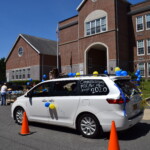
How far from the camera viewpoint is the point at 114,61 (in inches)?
914

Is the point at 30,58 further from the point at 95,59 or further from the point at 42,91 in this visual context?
the point at 42,91

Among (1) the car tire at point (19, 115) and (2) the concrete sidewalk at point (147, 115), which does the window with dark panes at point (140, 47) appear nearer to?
(2) the concrete sidewalk at point (147, 115)

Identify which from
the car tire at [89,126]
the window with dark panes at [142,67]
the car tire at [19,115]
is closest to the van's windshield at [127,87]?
the car tire at [89,126]

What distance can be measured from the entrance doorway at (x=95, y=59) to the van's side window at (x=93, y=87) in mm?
20292

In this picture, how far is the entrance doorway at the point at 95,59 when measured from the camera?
87.8 ft

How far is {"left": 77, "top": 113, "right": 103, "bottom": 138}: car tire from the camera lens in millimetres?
5441

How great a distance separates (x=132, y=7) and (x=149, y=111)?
19282 millimetres

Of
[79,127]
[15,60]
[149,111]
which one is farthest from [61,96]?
[15,60]

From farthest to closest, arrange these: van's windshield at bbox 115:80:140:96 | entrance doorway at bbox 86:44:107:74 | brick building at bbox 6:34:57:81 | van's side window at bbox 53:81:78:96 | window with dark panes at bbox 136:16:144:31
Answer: brick building at bbox 6:34:57:81, entrance doorway at bbox 86:44:107:74, window with dark panes at bbox 136:16:144:31, van's side window at bbox 53:81:78:96, van's windshield at bbox 115:80:140:96

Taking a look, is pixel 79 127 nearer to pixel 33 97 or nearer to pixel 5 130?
pixel 33 97

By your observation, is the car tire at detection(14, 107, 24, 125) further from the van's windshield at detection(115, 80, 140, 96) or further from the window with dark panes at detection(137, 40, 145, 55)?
the window with dark panes at detection(137, 40, 145, 55)

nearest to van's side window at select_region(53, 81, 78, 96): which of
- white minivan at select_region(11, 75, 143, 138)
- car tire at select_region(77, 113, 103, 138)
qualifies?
white minivan at select_region(11, 75, 143, 138)

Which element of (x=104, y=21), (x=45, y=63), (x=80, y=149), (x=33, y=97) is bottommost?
(x=80, y=149)

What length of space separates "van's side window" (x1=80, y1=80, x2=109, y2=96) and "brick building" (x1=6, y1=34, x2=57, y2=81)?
2695cm
